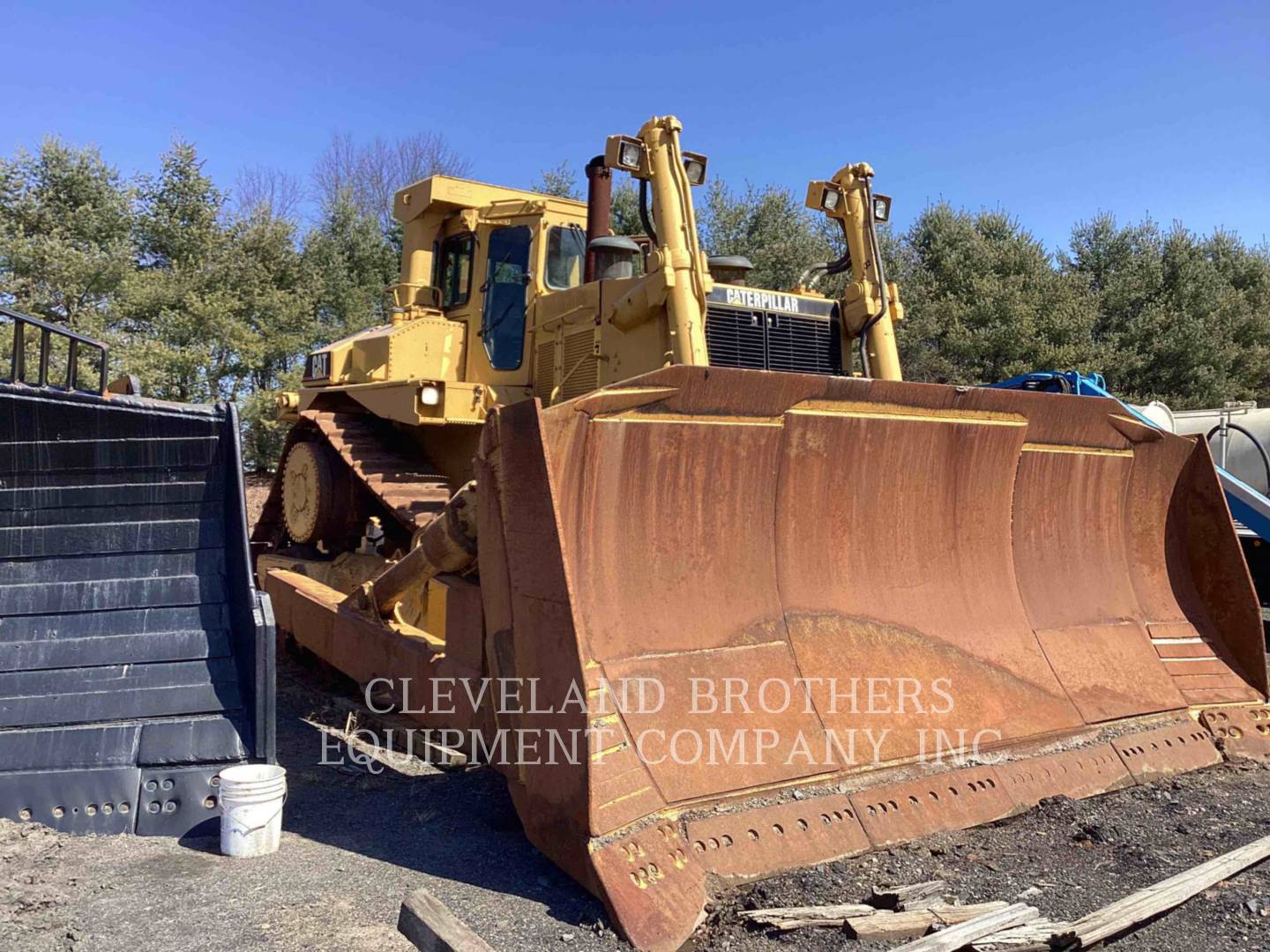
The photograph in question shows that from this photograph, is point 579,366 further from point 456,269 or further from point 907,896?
point 907,896

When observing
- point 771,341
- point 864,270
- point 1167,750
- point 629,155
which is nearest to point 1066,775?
point 1167,750

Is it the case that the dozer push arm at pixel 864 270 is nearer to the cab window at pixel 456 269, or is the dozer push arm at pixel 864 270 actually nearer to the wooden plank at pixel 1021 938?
the cab window at pixel 456 269

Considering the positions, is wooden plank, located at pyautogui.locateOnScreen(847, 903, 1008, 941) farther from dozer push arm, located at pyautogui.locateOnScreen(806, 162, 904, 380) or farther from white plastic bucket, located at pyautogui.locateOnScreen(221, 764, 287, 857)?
dozer push arm, located at pyautogui.locateOnScreen(806, 162, 904, 380)

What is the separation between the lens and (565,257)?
6691mm

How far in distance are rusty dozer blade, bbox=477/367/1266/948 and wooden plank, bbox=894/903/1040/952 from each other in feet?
1.83

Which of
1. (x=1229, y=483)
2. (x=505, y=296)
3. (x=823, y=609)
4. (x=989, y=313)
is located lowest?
(x=823, y=609)

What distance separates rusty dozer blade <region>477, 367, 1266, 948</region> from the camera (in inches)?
120

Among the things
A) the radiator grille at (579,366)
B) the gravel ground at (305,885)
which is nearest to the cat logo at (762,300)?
the radiator grille at (579,366)

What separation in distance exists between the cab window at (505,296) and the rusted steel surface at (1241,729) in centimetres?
445

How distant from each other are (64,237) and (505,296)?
1551 centimetres

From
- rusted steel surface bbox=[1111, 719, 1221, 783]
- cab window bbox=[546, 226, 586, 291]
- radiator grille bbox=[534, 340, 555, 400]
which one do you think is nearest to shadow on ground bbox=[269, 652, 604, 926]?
rusted steel surface bbox=[1111, 719, 1221, 783]

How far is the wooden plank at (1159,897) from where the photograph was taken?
2662 millimetres

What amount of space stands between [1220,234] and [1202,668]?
82.5 feet

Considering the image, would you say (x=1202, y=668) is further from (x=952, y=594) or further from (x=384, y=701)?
(x=384, y=701)
